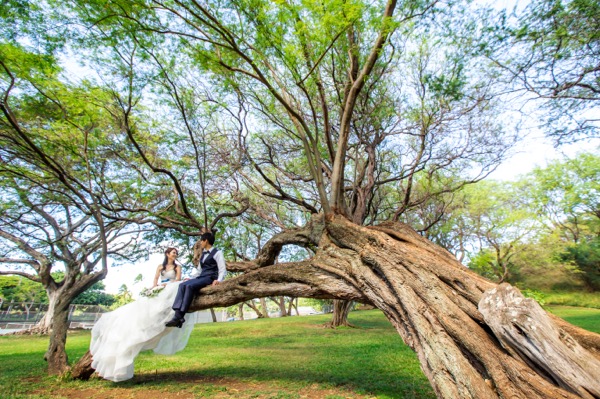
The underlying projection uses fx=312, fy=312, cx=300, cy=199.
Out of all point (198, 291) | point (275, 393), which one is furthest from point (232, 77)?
point (275, 393)

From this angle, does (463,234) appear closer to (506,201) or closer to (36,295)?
(506,201)

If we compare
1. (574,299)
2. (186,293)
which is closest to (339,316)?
(186,293)

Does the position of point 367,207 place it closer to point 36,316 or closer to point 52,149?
point 52,149

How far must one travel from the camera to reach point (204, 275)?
5066 millimetres

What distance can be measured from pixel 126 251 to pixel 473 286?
57.0 feet

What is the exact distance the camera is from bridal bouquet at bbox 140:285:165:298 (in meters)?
4.85

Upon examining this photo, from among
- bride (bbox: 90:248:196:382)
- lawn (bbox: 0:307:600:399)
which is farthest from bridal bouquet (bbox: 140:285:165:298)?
lawn (bbox: 0:307:600:399)

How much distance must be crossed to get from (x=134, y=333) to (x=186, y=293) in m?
0.85

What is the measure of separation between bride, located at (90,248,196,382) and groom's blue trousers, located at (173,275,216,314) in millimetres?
208

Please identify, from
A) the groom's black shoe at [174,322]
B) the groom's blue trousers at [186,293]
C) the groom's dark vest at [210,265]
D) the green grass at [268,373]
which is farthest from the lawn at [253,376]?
the groom's dark vest at [210,265]

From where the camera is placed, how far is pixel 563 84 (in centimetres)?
650

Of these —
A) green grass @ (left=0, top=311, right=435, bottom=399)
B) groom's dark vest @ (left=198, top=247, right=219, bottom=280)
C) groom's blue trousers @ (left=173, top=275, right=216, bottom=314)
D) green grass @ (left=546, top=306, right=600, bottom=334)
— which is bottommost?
green grass @ (left=546, top=306, right=600, bottom=334)

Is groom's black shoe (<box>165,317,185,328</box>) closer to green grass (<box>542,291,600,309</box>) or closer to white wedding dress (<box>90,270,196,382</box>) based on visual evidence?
white wedding dress (<box>90,270,196,382</box>)

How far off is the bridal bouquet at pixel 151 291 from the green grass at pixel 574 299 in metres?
24.6
